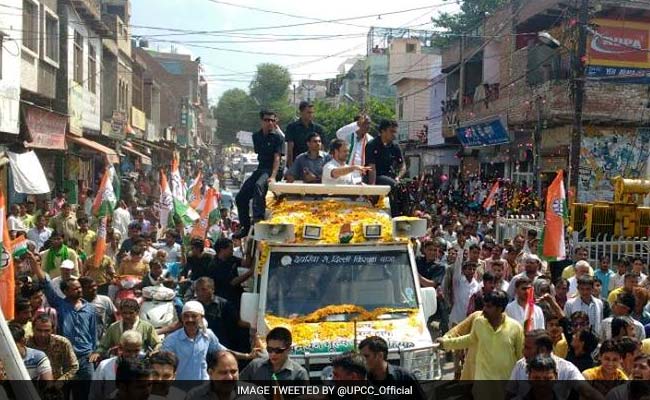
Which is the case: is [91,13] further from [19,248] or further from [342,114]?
[342,114]

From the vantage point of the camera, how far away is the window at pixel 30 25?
20.8 m

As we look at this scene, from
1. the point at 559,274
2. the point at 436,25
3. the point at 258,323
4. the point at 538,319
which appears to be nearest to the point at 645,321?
the point at 538,319

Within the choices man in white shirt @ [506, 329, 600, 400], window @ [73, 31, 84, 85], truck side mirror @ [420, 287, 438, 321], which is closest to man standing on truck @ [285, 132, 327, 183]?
truck side mirror @ [420, 287, 438, 321]

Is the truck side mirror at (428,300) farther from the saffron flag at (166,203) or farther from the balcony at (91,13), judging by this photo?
the balcony at (91,13)

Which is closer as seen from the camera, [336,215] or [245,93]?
[336,215]

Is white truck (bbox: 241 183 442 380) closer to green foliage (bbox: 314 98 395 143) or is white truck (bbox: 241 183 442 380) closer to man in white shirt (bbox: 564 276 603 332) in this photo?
man in white shirt (bbox: 564 276 603 332)

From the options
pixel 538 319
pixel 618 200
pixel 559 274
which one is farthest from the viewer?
pixel 618 200

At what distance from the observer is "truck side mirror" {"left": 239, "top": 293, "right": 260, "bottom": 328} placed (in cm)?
772

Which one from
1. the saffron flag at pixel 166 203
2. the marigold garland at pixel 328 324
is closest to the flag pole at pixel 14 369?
the marigold garland at pixel 328 324

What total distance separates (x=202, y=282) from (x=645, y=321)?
4.98 meters

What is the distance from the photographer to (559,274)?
13125 millimetres

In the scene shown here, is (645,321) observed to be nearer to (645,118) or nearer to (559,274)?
(559,274)

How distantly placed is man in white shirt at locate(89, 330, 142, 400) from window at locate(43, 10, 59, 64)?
1895cm

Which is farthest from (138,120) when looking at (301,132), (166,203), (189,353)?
(189,353)
